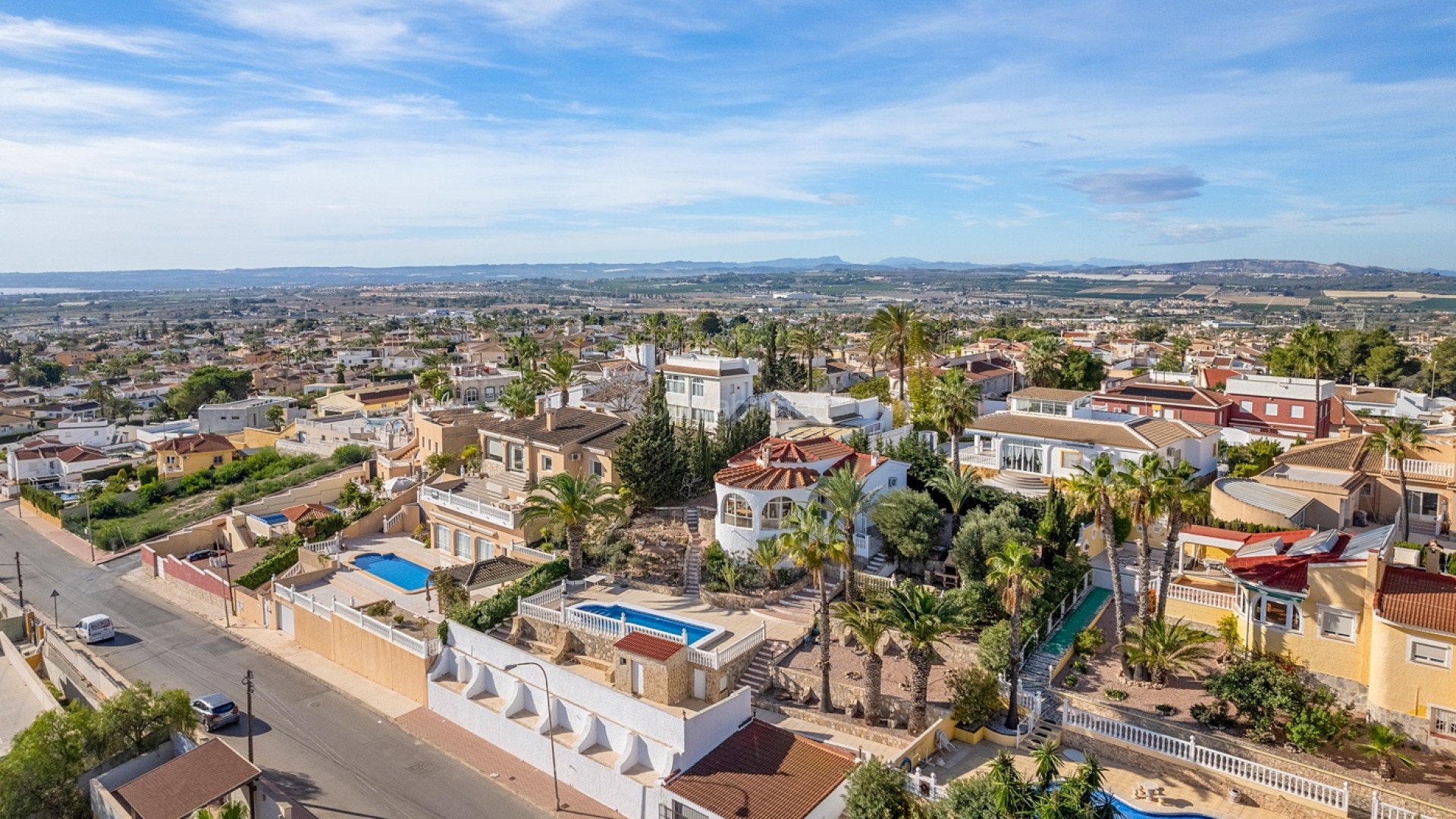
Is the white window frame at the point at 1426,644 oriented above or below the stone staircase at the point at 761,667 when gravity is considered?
above

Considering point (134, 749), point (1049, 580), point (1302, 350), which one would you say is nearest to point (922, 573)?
point (1049, 580)

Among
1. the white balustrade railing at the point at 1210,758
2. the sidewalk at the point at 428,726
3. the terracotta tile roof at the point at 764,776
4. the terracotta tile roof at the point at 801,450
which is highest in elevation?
the terracotta tile roof at the point at 801,450

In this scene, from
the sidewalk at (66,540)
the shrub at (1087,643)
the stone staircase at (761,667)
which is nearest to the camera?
the stone staircase at (761,667)

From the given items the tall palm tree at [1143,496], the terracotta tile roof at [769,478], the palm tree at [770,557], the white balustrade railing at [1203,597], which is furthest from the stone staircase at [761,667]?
the white balustrade railing at [1203,597]

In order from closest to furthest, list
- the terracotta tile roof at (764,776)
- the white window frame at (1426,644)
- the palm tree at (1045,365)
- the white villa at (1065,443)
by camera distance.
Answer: the white window frame at (1426,644), the terracotta tile roof at (764,776), the white villa at (1065,443), the palm tree at (1045,365)

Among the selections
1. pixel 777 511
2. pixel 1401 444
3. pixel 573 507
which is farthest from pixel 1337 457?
pixel 573 507

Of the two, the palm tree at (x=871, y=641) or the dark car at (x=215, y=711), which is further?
the dark car at (x=215, y=711)

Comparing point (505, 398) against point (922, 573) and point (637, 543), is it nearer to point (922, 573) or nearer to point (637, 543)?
point (637, 543)

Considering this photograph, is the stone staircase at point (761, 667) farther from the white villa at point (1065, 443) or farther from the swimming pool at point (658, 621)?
the white villa at point (1065, 443)
